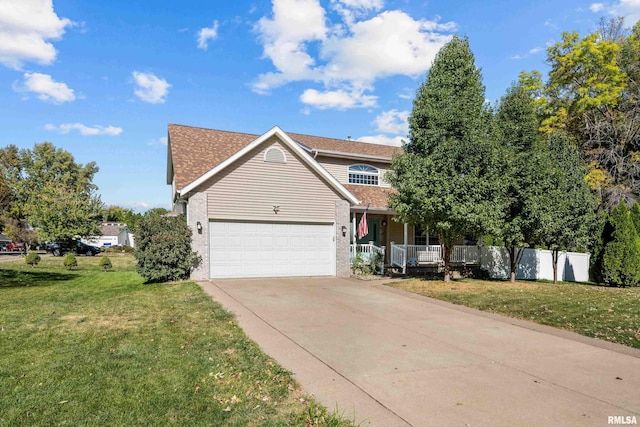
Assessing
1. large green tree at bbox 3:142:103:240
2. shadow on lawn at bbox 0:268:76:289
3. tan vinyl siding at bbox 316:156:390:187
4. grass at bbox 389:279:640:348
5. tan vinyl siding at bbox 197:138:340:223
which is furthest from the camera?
large green tree at bbox 3:142:103:240

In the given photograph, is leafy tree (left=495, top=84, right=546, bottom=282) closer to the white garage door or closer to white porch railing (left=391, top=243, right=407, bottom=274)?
white porch railing (left=391, top=243, right=407, bottom=274)

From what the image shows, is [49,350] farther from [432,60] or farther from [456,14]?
[456,14]

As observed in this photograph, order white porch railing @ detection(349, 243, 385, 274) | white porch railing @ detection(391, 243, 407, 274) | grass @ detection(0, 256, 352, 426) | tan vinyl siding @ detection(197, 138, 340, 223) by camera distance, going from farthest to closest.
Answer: white porch railing @ detection(349, 243, 385, 274)
white porch railing @ detection(391, 243, 407, 274)
tan vinyl siding @ detection(197, 138, 340, 223)
grass @ detection(0, 256, 352, 426)

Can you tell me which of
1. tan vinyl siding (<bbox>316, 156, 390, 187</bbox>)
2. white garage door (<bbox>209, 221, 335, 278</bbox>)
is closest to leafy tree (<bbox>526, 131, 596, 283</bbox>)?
tan vinyl siding (<bbox>316, 156, 390, 187</bbox>)

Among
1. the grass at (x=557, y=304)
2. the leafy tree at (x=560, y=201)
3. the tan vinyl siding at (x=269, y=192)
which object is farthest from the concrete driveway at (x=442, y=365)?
the leafy tree at (x=560, y=201)

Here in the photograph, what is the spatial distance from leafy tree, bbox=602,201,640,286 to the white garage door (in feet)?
34.7

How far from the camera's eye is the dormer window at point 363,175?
64.6 feet

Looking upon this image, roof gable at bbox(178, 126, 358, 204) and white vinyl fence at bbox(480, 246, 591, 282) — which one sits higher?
roof gable at bbox(178, 126, 358, 204)

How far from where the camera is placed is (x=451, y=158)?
12539mm

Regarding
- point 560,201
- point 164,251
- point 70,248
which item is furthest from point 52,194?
point 560,201

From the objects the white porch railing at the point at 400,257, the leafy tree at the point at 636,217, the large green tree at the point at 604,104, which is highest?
the large green tree at the point at 604,104

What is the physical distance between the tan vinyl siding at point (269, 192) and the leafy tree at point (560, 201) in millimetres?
7590

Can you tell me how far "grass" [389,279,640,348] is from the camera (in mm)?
7488

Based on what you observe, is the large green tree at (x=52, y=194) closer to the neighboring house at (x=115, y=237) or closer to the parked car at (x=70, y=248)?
the parked car at (x=70, y=248)
